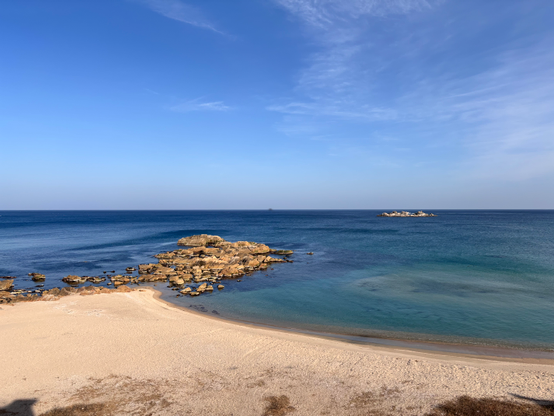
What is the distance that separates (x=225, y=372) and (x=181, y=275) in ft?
68.5

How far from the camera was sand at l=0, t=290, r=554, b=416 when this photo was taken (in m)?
10.0

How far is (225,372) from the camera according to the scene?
1213 centimetres

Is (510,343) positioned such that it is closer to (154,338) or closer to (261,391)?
(261,391)

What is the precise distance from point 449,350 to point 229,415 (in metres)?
11.6

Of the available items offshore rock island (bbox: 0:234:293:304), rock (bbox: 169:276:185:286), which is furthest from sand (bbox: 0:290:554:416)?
rock (bbox: 169:276:185:286)

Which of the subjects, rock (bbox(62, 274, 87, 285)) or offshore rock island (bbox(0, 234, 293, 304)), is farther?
rock (bbox(62, 274, 87, 285))

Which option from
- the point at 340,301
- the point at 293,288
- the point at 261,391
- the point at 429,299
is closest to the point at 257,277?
the point at 293,288

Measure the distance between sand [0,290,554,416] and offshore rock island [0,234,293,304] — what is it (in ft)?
26.1

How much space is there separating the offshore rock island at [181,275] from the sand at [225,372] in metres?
7.95

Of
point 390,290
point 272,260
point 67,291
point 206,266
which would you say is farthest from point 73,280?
point 390,290

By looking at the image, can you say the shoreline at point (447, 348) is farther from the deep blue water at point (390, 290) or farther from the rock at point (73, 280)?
the rock at point (73, 280)

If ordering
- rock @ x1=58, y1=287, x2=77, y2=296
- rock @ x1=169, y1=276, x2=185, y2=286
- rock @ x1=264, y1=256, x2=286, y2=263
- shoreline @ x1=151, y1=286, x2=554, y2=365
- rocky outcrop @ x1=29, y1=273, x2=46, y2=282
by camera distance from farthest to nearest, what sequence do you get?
rock @ x1=264, y1=256, x2=286, y2=263 < rocky outcrop @ x1=29, y1=273, x2=46, y2=282 < rock @ x1=169, y1=276, x2=185, y2=286 < rock @ x1=58, y1=287, x2=77, y2=296 < shoreline @ x1=151, y1=286, x2=554, y2=365

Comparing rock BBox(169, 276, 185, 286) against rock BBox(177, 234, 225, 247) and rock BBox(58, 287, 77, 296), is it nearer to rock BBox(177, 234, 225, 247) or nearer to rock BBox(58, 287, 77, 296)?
rock BBox(58, 287, 77, 296)

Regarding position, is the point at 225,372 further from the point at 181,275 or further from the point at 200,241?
the point at 200,241
